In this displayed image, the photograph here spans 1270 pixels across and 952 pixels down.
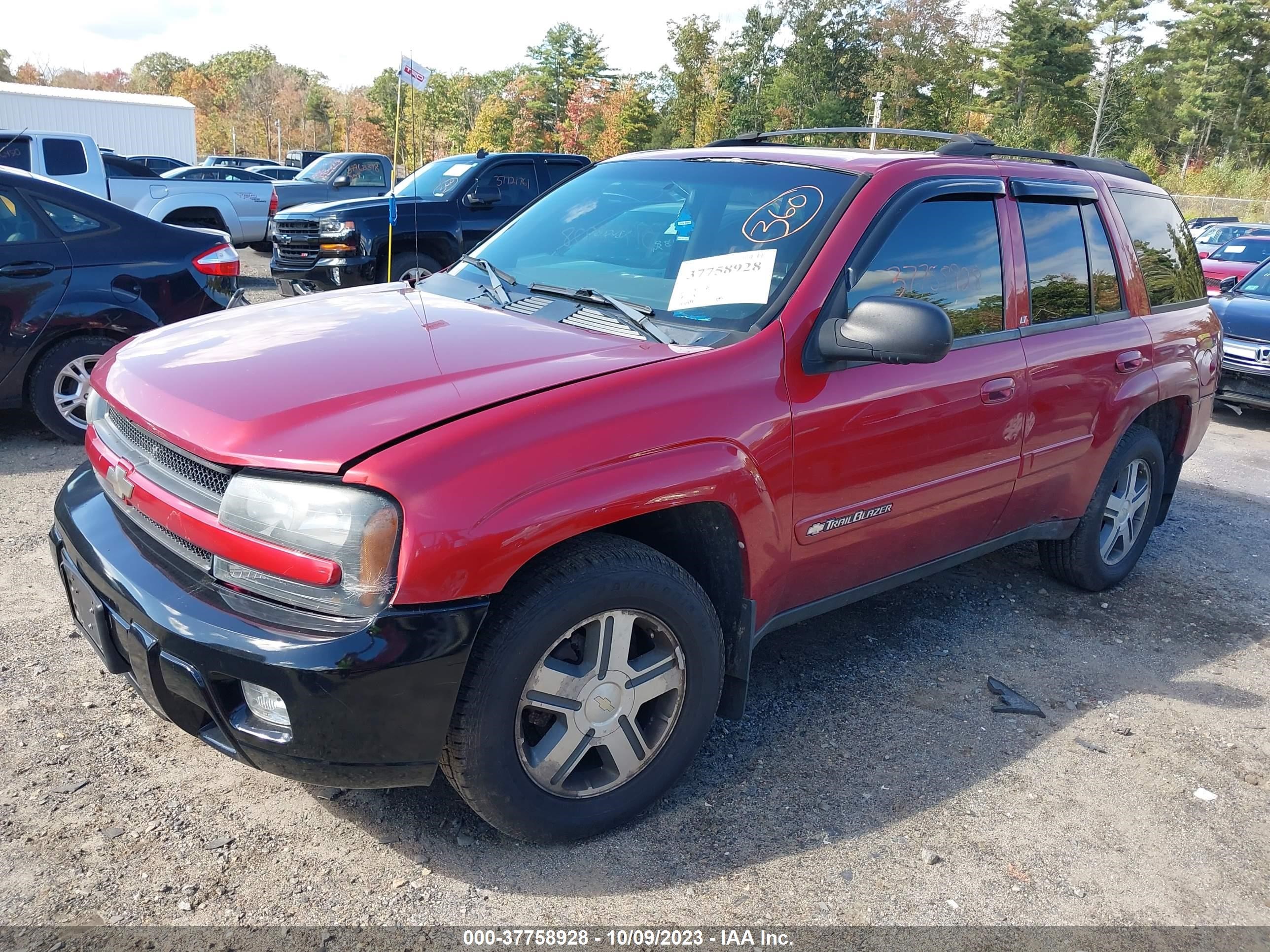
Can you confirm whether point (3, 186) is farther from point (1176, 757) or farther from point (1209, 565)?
point (1209, 565)

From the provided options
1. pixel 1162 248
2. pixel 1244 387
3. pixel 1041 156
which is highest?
pixel 1041 156

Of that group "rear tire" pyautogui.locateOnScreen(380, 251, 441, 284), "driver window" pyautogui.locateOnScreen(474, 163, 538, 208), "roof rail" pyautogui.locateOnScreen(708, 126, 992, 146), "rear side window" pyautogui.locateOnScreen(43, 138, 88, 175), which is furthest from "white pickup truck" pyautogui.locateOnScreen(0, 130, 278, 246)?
"roof rail" pyautogui.locateOnScreen(708, 126, 992, 146)

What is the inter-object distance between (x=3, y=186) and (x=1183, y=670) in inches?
255

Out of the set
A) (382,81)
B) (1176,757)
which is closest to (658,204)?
(1176,757)

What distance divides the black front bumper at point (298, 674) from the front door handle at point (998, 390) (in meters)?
2.03

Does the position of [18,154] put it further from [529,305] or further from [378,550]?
[378,550]

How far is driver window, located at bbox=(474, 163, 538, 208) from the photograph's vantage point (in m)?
10.8

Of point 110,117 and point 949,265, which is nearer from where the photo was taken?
point 949,265

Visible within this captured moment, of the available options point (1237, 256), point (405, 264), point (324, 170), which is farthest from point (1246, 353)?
point (324, 170)

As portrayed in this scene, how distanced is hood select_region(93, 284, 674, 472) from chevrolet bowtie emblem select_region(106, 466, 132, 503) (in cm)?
17

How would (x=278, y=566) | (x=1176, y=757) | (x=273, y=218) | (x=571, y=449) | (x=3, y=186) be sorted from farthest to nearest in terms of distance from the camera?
(x=273, y=218), (x=3, y=186), (x=1176, y=757), (x=571, y=449), (x=278, y=566)

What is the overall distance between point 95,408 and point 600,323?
155cm

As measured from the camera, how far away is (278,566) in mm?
2172

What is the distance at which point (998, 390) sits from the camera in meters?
3.45
